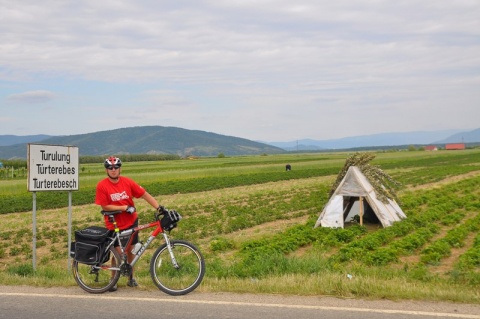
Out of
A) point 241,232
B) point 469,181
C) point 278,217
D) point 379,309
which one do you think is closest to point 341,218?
point 241,232

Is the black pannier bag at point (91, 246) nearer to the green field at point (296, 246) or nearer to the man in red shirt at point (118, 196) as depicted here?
the man in red shirt at point (118, 196)

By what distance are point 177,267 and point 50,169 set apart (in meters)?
3.86

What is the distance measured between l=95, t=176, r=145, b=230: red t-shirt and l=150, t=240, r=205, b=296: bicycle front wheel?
32.4 inches

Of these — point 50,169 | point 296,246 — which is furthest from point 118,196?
point 296,246

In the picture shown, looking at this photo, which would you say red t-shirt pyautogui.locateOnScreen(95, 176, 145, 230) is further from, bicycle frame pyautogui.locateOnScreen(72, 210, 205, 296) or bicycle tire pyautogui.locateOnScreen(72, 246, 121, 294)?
bicycle tire pyautogui.locateOnScreen(72, 246, 121, 294)

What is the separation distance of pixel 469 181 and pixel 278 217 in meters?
18.8

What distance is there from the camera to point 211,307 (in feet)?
22.9

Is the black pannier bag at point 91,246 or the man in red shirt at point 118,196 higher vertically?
the man in red shirt at point 118,196

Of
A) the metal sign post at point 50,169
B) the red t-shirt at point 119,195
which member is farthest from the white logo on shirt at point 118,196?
the metal sign post at point 50,169

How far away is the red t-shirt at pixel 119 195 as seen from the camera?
845 centimetres

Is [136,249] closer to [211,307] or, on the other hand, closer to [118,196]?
[118,196]

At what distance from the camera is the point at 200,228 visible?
19.9 metres

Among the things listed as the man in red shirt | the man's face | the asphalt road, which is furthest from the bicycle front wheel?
the man's face

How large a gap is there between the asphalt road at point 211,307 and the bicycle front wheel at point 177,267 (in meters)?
0.15
